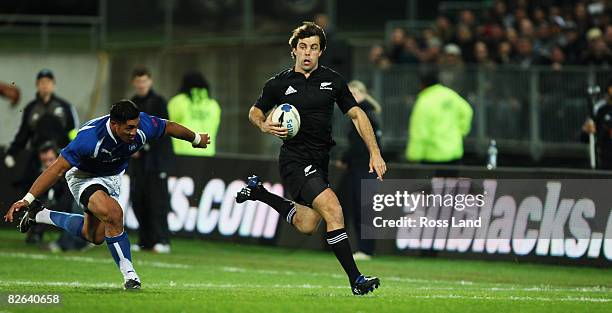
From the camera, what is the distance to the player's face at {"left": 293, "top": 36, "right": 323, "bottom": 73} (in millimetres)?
13359

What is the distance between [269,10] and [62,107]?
31.4 ft

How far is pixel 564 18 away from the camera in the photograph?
2648 cm

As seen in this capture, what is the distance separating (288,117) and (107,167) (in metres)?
2.07

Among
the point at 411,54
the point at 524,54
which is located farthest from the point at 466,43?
the point at 524,54

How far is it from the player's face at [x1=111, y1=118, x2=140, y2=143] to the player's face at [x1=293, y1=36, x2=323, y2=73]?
163cm

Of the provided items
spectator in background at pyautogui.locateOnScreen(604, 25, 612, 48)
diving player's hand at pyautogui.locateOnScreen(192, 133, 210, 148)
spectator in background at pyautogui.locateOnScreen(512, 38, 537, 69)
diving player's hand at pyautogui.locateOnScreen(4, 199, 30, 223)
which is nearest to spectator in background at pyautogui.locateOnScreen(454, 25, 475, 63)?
spectator in background at pyautogui.locateOnScreen(512, 38, 537, 69)

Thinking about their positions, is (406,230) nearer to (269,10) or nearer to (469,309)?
(469,309)

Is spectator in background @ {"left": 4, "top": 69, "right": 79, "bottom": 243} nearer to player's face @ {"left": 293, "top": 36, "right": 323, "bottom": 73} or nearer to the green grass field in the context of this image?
the green grass field

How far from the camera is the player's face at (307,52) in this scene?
13359 mm

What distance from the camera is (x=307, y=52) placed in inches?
528

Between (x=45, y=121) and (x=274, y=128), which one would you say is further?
(x=45, y=121)

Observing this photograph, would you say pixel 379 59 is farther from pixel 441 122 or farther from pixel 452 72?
pixel 441 122

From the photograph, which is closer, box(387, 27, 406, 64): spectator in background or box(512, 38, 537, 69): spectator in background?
box(512, 38, 537, 69): spectator in background

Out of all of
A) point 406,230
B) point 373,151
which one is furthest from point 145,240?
point 373,151
